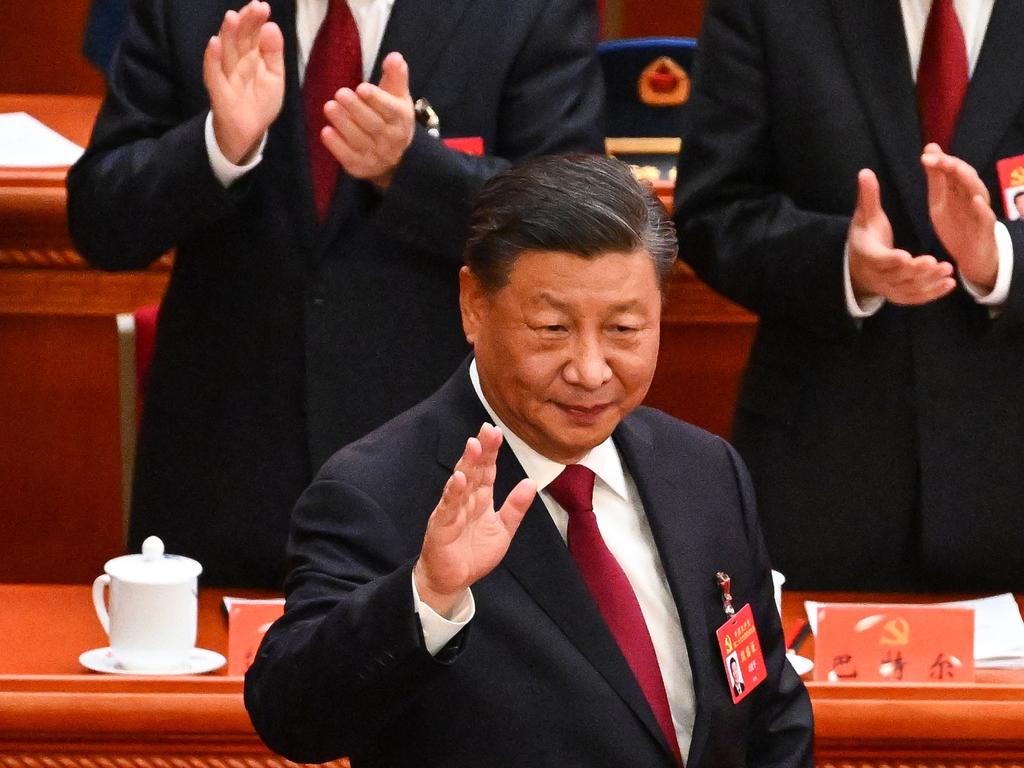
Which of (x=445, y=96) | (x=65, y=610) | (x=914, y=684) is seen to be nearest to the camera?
(x=914, y=684)

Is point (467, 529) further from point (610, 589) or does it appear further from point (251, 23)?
point (251, 23)

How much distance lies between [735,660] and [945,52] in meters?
0.99

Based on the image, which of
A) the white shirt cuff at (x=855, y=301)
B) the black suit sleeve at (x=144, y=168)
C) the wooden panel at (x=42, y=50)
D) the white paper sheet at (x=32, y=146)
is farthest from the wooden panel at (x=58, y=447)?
the wooden panel at (x=42, y=50)

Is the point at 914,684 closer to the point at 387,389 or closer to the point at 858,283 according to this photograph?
the point at 858,283

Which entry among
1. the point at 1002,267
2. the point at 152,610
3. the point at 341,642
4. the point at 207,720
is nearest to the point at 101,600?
the point at 152,610

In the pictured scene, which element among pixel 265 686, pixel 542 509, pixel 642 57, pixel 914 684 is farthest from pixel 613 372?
pixel 642 57

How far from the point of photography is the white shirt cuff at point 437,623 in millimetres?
1523

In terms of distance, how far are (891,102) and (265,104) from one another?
73 centimetres

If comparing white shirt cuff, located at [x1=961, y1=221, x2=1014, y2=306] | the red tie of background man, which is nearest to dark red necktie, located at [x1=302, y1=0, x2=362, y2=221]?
white shirt cuff, located at [x1=961, y1=221, x2=1014, y2=306]

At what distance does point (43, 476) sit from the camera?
3.25 m

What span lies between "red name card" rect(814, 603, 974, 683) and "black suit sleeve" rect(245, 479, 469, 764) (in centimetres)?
66

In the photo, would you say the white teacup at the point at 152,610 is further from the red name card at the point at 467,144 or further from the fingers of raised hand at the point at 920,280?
the fingers of raised hand at the point at 920,280

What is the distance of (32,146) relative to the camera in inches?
129

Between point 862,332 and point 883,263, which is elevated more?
point 883,263
